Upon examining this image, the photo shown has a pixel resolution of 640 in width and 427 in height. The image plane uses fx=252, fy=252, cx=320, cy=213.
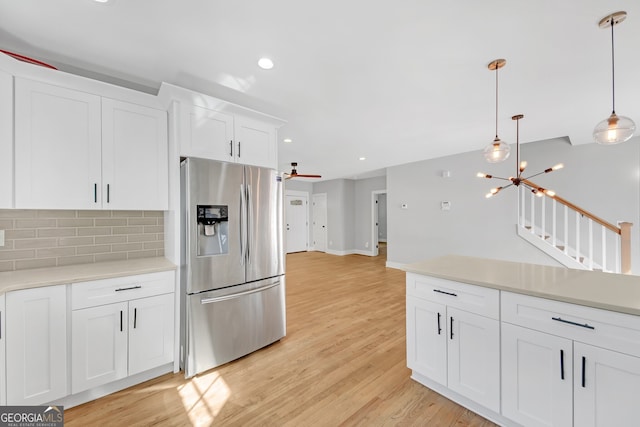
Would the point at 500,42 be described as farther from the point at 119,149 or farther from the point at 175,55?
the point at 119,149

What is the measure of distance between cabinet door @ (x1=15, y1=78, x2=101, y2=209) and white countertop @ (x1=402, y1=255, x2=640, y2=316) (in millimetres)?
2625

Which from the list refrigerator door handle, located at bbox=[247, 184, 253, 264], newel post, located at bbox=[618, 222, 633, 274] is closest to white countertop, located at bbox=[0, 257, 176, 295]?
refrigerator door handle, located at bbox=[247, 184, 253, 264]

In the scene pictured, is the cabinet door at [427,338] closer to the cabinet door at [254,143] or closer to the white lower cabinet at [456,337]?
the white lower cabinet at [456,337]

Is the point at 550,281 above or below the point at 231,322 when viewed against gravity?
above

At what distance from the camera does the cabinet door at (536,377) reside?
1.32 metres

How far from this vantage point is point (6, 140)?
5.47 feet

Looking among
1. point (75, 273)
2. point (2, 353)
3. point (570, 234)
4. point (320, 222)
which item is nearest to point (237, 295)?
point (75, 273)

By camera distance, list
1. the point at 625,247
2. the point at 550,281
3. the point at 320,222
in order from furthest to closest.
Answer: the point at 320,222, the point at 625,247, the point at 550,281

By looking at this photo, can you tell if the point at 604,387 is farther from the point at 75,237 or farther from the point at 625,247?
the point at 75,237

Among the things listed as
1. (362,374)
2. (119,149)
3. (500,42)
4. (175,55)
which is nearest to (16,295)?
(119,149)

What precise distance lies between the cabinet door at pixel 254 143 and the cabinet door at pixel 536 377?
2.43 metres

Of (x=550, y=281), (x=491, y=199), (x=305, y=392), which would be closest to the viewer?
(x=550, y=281)

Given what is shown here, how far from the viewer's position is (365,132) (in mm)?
3619

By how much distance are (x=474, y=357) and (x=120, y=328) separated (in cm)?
252
